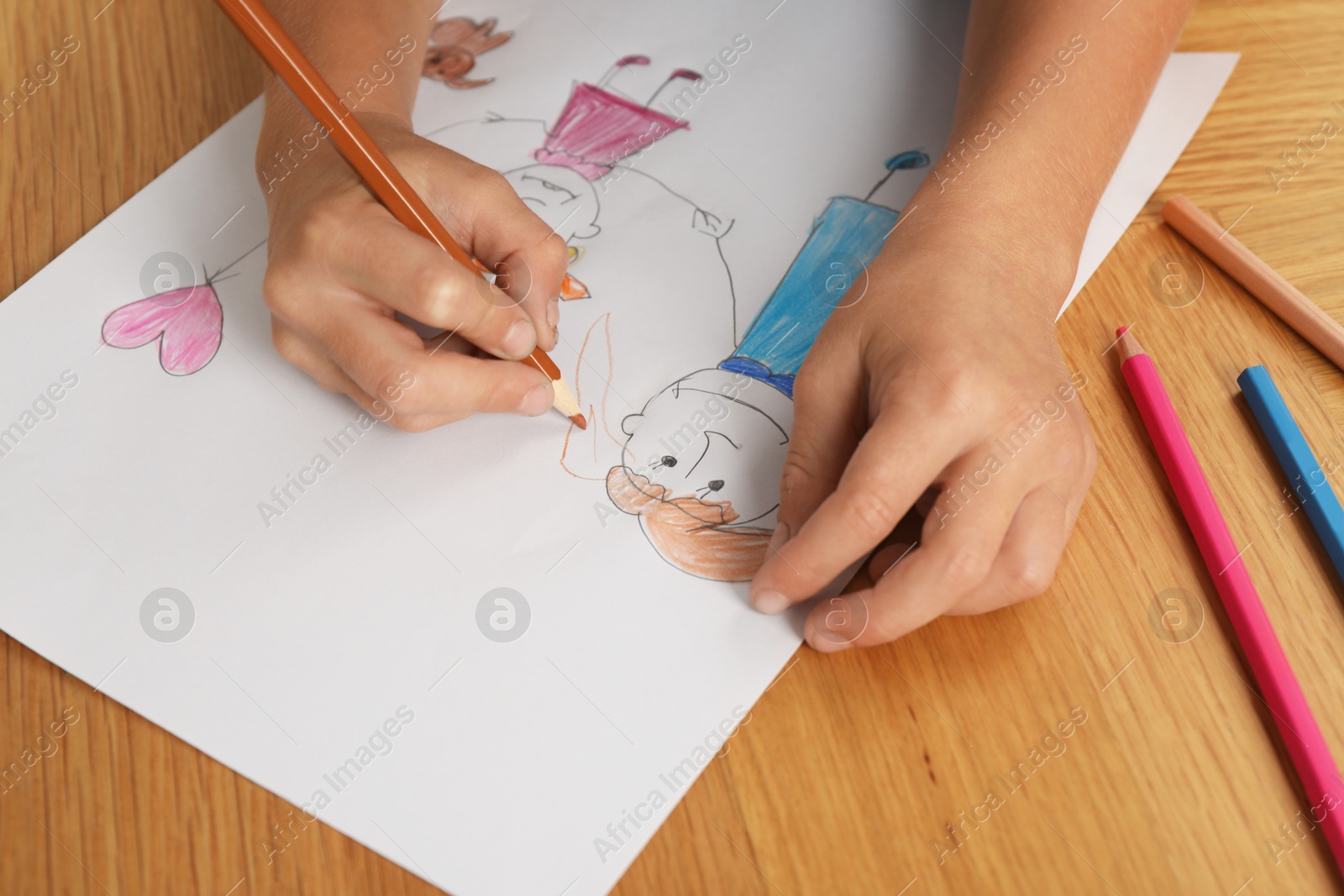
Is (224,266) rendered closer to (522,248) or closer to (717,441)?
(522,248)

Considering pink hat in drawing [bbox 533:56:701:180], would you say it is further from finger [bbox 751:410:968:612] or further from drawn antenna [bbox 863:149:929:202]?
finger [bbox 751:410:968:612]

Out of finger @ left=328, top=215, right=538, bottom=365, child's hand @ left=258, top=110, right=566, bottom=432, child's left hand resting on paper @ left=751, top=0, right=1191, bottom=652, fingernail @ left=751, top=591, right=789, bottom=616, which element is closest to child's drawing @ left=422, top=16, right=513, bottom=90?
child's hand @ left=258, top=110, right=566, bottom=432

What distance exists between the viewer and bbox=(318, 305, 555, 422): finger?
1.64 feet

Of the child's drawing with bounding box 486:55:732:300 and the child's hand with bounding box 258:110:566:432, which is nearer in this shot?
the child's hand with bounding box 258:110:566:432

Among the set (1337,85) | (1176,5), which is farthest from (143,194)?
(1337,85)

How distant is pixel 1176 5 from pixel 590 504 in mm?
541

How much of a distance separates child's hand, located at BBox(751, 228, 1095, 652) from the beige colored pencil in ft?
0.52

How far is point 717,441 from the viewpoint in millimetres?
543

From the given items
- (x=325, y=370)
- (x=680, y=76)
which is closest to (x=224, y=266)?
(x=325, y=370)

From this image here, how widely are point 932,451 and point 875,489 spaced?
36 mm

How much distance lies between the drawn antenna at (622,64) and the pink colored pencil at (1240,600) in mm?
431

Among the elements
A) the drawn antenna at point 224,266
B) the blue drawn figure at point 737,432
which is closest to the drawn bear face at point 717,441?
the blue drawn figure at point 737,432

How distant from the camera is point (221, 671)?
0.49m

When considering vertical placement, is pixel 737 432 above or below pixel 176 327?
above
